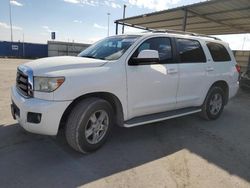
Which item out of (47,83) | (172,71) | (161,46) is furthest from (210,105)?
(47,83)

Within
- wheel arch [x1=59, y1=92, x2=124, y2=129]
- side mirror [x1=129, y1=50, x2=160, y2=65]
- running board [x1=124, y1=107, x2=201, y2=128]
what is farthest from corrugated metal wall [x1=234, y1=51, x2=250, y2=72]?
wheel arch [x1=59, y1=92, x2=124, y2=129]

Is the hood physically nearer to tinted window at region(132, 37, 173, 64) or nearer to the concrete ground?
tinted window at region(132, 37, 173, 64)

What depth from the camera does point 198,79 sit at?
17.3 feet

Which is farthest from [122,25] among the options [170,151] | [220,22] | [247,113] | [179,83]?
[170,151]

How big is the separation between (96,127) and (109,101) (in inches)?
19.1

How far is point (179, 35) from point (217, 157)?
2.49 m

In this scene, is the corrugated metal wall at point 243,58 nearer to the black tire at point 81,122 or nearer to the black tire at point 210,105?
the black tire at point 210,105

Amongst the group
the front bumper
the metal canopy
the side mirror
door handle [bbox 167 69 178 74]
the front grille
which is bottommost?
the front bumper

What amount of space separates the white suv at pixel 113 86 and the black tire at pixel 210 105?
2.9 inches

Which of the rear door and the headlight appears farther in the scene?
the rear door

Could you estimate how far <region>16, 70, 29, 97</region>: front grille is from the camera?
11.6 feet

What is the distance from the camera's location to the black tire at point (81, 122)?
3.52 m

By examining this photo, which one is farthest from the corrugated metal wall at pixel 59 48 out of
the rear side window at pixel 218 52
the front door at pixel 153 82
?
the front door at pixel 153 82

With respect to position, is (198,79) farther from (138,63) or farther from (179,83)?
(138,63)
